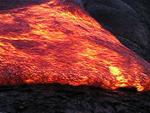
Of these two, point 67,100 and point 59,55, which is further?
point 59,55

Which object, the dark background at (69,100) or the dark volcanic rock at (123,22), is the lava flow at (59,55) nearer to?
the dark background at (69,100)

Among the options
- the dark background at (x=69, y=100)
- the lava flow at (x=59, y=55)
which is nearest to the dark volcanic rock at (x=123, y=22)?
the lava flow at (x=59, y=55)

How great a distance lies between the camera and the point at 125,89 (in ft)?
9.57

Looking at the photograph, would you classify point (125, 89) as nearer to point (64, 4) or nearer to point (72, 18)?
point (72, 18)

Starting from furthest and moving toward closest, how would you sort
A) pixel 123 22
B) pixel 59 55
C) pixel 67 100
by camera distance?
pixel 123 22
pixel 59 55
pixel 67 100

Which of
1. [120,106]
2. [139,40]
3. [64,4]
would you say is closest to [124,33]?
[139,40]

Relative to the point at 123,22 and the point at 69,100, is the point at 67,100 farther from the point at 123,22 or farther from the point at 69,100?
the point at 123,22

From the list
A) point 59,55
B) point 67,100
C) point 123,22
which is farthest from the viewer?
point 123,22

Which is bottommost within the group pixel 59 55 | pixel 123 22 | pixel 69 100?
pixel 123 22

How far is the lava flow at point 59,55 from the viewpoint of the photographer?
8.79 feet

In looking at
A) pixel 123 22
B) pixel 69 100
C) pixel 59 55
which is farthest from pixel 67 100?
pixel 123 22

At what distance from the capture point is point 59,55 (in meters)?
2.92

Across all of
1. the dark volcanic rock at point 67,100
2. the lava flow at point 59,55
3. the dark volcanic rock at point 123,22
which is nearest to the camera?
→ the dark volcanic rock at point 67,100

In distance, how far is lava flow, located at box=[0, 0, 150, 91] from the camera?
2678mm
